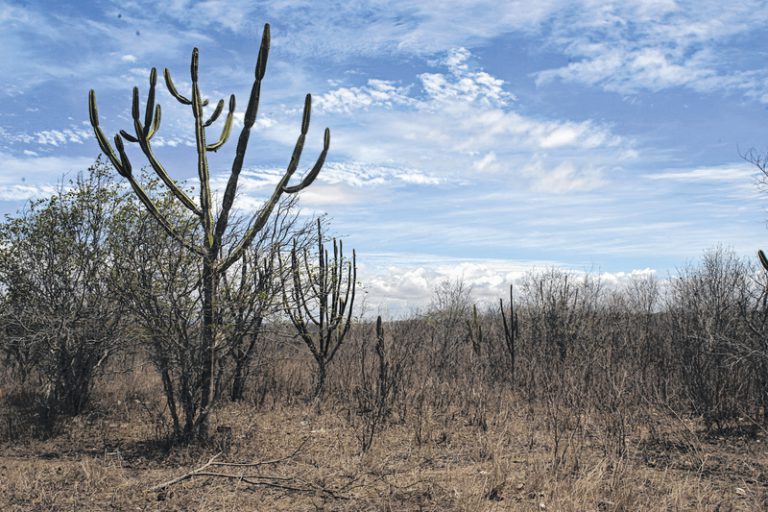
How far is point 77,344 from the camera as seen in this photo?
10047 millimetres

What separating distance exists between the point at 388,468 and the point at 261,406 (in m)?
4.86

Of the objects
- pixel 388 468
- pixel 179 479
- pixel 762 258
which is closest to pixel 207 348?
pixel 179 479

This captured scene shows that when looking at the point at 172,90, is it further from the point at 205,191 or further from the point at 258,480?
the point at 258,480

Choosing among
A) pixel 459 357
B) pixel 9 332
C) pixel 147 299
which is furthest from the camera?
pixel 459 357

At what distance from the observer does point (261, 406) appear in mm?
11211

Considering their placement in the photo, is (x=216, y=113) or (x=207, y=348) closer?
(x=207, y=348)

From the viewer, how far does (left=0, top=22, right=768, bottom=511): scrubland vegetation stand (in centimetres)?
611

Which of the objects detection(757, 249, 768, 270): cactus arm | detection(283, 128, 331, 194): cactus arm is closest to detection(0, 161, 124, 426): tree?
detection(283, 128, 331, 194): cactus arm

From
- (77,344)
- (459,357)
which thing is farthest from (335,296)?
(77,344)

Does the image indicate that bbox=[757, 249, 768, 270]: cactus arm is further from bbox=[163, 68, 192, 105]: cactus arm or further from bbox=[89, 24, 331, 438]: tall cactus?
bbox=[163, 68, 192, 105]: cactus arm

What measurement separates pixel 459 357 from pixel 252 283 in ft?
26.5

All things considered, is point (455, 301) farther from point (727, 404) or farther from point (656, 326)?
point (727, 404)

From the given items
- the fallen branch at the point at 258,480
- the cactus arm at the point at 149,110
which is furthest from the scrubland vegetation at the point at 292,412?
the cactus arm at the point at 149,110

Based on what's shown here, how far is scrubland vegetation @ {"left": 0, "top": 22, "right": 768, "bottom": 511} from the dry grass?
35mm
